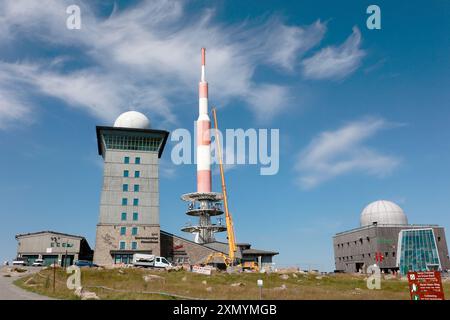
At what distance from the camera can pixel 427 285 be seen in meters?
21.8

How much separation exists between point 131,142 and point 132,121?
465cm

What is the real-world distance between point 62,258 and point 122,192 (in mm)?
18573

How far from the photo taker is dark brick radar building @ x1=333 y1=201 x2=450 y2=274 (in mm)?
89375

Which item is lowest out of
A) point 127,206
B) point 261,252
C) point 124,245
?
point 261,252

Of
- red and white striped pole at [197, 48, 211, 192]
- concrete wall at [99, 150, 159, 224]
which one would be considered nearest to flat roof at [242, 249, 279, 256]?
red and white striped pole at [197, 48, 211, 192]

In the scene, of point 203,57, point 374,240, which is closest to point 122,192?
point 203,57

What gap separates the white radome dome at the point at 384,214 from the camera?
95562mm

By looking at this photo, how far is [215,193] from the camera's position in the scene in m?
87.3

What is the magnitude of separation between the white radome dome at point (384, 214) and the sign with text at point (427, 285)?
7807 cm

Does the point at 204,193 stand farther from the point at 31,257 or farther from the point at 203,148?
the point at 31,257

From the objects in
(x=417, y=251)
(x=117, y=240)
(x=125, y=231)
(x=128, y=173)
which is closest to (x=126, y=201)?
(x=128, y=173)

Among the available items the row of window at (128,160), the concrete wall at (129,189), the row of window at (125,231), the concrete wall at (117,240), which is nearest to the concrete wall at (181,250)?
the concrete wall at (117,240)

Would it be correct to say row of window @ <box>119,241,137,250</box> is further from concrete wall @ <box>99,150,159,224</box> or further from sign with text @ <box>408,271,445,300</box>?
sign with text @ <box>408,271,445,300</box>
